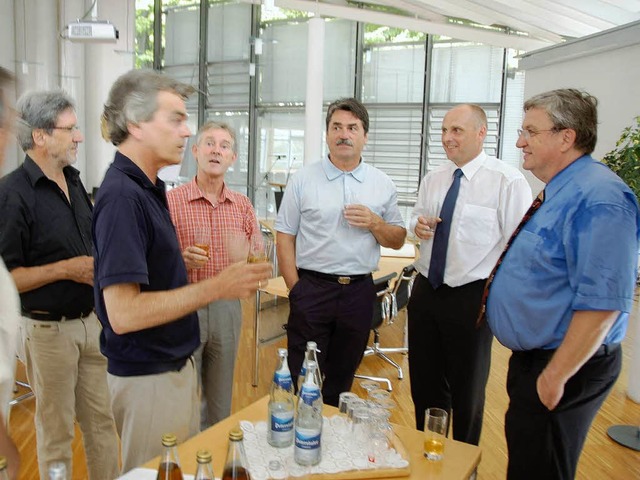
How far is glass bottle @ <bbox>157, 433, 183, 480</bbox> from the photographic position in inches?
49.4

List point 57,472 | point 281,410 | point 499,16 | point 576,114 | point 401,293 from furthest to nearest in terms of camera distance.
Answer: point 499,16 < point 401,293 < point 576,114 < point 281,410 < point 57,472

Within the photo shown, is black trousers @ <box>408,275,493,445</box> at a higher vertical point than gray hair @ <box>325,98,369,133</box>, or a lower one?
lower

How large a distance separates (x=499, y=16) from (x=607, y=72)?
228 centimetres

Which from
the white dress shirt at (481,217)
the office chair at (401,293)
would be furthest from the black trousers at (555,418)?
the office chair at (401,293)

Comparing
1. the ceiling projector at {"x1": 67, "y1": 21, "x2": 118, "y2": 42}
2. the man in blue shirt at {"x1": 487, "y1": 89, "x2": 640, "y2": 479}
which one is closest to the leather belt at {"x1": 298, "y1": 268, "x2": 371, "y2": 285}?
the man in blue shirt at {"x1": 487, "y1": 89, "x2": 640, "y2": 479}

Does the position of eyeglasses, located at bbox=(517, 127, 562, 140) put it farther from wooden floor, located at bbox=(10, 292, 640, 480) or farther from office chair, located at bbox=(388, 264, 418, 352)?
office chair, located at bbox=(388, 264, 418, 352)

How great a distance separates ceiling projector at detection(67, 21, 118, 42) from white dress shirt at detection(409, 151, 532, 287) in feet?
17.4

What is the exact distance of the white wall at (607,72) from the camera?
5.32 m

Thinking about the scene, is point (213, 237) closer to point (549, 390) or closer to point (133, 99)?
point (133, 99)

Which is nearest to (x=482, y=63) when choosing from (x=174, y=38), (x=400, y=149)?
(x=400, y=149)

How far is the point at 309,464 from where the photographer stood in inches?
64.9

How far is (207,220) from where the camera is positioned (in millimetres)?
2965

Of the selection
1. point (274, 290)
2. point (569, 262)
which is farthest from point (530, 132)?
point (274, 290)

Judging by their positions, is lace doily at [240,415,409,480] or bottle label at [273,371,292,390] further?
bottle label at [273,371,292,390]
